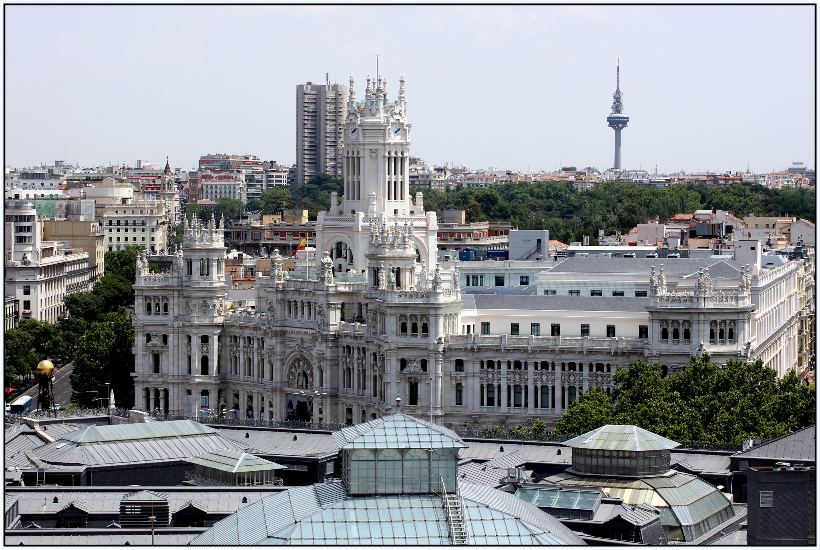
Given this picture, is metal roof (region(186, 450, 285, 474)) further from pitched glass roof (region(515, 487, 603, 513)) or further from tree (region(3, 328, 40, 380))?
tree (region(3, 328, 40, 380))

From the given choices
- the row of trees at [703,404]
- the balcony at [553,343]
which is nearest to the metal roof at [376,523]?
the row of trees at [703,404]

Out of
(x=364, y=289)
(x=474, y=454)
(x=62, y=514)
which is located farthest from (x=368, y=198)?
(x=62, y=514)

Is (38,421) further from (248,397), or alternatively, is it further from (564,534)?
(564,534)

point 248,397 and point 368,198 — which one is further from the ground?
point 368,198

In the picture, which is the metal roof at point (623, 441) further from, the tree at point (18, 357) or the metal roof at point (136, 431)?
the tree at point (18, 357)

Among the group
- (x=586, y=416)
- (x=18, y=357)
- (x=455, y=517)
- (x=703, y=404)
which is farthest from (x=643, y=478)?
(x=18, y=357)
